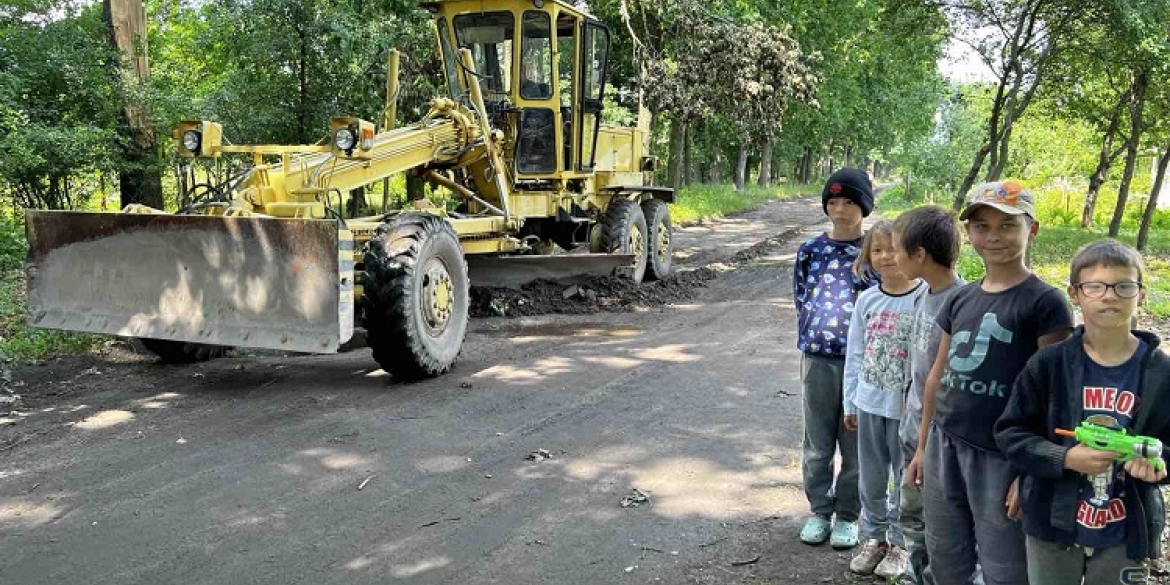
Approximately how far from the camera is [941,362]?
114 inches

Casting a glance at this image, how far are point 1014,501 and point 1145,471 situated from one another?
0.44 metres

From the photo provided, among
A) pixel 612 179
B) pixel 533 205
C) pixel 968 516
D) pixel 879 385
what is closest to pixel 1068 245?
pixel 612 179

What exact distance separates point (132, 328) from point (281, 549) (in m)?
3.43

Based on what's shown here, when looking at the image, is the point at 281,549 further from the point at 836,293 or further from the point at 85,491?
→ the point at 836,293

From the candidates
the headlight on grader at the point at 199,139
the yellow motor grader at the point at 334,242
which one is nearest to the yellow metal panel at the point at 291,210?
the yellow motor grader at the point at 334,242

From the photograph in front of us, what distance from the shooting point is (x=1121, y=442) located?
215 centimetres

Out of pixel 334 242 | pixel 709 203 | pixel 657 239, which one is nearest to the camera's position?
pixel 334 242

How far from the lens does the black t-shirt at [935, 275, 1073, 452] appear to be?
8.49 feet

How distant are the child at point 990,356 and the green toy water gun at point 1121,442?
0.39 m

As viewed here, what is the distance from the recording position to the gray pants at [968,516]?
268 centimetres

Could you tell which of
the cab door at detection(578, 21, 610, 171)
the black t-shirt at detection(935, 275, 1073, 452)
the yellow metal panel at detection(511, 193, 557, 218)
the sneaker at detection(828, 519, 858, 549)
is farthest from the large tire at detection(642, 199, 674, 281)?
the black t-shirt at detection(935, 275, 1073, 452)

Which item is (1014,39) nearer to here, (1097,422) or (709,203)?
(709,203)

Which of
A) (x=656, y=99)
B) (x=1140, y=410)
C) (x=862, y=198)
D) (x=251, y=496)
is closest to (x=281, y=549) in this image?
(x=251, y=496)

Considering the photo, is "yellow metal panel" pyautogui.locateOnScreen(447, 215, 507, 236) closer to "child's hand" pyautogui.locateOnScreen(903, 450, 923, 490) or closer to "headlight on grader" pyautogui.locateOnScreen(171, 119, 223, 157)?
"headlight on grader" pyautogui.locateOnScreen(171, 119, 223, 157)
